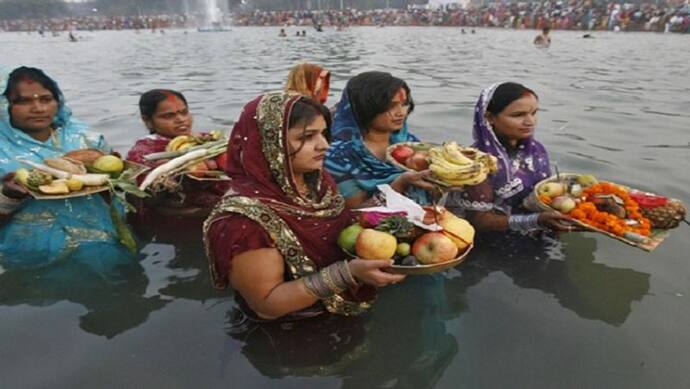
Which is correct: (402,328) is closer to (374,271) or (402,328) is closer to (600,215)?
(374,271)

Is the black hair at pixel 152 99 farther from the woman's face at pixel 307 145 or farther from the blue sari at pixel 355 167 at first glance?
the woman's face at pixel 307 145

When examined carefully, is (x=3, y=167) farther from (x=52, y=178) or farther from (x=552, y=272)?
(x=552, y=272)

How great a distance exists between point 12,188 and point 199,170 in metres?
1.25

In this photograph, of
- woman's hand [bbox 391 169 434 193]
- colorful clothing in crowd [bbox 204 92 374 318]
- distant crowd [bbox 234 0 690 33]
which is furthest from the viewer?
distant crowd [bbox 234 0 690 33]

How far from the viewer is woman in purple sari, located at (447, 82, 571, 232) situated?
11.9 ft

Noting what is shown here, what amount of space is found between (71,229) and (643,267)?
4902mm

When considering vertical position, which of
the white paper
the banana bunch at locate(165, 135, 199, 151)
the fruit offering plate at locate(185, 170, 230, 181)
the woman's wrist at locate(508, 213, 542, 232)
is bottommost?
the woman's wrist at locate(508, 213, 542, 232)

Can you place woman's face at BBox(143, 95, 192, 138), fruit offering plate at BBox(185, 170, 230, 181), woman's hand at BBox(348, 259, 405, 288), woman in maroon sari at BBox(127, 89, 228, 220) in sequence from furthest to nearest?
woman's face at BBox(143, 95, 192, 138) → woman in maroon sari at BBox(127, 89, 228, 220) → fruit offering plate at BBox(185, 170, 230, 181) → woman's hand at BBox(348, 259, 405, 288)

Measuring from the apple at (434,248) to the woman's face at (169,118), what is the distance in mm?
2747

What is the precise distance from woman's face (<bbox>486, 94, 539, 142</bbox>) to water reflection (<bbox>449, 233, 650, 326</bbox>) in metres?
1.11

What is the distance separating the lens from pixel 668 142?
7.82 meters

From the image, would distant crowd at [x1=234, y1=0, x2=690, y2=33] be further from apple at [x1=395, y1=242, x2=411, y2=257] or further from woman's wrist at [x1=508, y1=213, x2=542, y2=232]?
apple at [x1=395, y1=242, x2=411, y2=257]

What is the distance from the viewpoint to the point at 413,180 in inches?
130

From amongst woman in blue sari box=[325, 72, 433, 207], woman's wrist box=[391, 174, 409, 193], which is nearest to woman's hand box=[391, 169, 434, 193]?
woman's wrist box=[391, 174, 409, 193]
